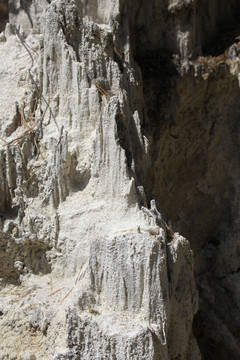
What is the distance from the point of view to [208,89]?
589 centimetres

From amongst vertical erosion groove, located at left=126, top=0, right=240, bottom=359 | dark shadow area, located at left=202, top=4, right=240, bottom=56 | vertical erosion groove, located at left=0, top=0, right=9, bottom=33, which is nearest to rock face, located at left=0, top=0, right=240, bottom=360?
Answer: vertical erosion groove, located at left=126, top=0, right=240, bottom=359

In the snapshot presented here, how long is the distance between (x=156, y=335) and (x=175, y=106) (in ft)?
11.2

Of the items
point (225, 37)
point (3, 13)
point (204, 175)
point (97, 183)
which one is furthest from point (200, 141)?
point (3, 13)

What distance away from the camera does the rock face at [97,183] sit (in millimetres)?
2875

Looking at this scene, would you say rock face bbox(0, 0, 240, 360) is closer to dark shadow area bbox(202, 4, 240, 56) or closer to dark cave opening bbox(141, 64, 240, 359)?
dark cave opening bbox(141, 64, 240, 359)

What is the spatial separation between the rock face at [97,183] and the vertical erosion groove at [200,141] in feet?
0.09

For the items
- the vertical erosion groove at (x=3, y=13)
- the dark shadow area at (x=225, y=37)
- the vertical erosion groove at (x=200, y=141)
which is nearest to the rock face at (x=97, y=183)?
the vertical erosion groove at (x=200, y=141)

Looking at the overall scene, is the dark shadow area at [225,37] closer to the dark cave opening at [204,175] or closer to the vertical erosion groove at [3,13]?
the dark cave opening at [204,175]

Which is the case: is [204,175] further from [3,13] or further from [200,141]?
[3,13]

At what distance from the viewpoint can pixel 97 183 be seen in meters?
3.42

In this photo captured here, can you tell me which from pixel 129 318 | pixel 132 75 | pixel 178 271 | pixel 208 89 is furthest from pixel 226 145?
pixel 129 318

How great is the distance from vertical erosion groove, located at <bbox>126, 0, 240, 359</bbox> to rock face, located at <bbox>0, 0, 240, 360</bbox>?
3cm

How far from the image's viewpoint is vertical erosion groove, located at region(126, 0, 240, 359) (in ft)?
17.8

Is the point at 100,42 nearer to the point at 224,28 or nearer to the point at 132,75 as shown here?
the point at 132,75
